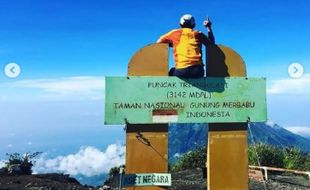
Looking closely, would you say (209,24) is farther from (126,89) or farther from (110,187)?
(110,187)

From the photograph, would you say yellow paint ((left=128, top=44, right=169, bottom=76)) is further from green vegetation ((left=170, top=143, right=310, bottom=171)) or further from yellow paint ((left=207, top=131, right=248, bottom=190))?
green vegetation ((left=170, top=143, right=310, bottom=171))

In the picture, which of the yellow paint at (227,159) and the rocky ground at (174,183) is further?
the rocky ground at (174,183)

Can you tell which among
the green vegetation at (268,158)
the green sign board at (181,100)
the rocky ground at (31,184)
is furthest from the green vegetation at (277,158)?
the green sign board at (181,100)

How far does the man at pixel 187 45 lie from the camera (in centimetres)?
1003

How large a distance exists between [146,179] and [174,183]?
639cm

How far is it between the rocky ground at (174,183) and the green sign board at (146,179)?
477 centimetres

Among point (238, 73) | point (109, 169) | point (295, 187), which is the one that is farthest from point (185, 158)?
point (238, 73)

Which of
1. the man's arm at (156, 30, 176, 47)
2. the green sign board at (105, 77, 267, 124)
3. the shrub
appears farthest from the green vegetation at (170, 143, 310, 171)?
the man's arm at (156, 30, 176, 47)

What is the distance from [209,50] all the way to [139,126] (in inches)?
72.3

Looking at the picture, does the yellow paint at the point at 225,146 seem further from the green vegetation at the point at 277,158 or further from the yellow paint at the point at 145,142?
the green vegetation at the point at 277,158

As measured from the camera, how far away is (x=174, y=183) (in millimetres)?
16219

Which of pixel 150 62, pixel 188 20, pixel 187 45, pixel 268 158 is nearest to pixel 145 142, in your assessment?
pixel 150 62

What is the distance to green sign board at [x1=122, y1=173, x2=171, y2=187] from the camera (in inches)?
388

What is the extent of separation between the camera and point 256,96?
1019 centimetres
